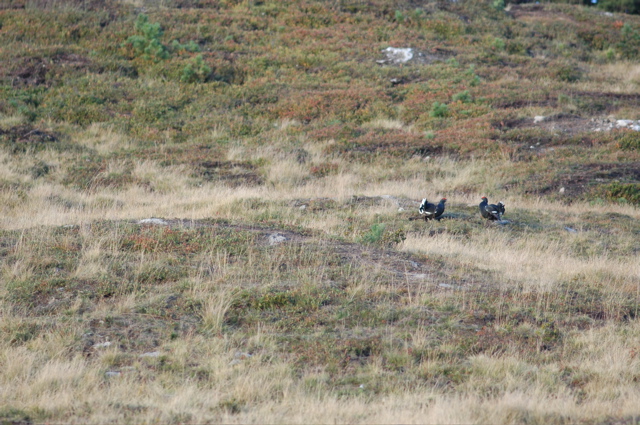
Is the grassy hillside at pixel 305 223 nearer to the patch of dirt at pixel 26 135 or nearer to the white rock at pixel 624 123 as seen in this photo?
the patch of dirt at pixel 26 135

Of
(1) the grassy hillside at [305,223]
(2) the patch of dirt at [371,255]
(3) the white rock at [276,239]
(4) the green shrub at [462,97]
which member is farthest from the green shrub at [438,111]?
(3) the white rock at [276,239]

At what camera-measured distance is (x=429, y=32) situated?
33469 millimetres

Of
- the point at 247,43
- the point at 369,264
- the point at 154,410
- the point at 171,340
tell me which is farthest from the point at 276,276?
the point at 247,43

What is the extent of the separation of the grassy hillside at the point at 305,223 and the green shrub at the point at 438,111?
0.08 metres

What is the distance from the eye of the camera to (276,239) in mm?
10172

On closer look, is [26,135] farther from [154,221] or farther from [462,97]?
[462,97]

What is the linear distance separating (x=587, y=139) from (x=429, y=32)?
1523 cm

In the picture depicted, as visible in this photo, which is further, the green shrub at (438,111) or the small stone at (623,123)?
the green shrub at (438,111)

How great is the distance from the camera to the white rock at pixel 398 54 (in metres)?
29.6

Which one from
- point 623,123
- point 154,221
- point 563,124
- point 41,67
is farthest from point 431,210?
point 41,67

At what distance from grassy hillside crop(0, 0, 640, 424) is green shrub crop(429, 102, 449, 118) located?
8 centimetres

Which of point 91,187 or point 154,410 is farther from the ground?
point 154,410

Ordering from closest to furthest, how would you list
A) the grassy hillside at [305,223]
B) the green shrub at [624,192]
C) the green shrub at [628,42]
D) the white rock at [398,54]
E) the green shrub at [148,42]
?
the grassy hillside at [305,223] < the green shrub at [624,192] < the green shrub at [148,42] < the white rock at [398,54] < the green shrub at [628,42]

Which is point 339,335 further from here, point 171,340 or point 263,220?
point 263,220
